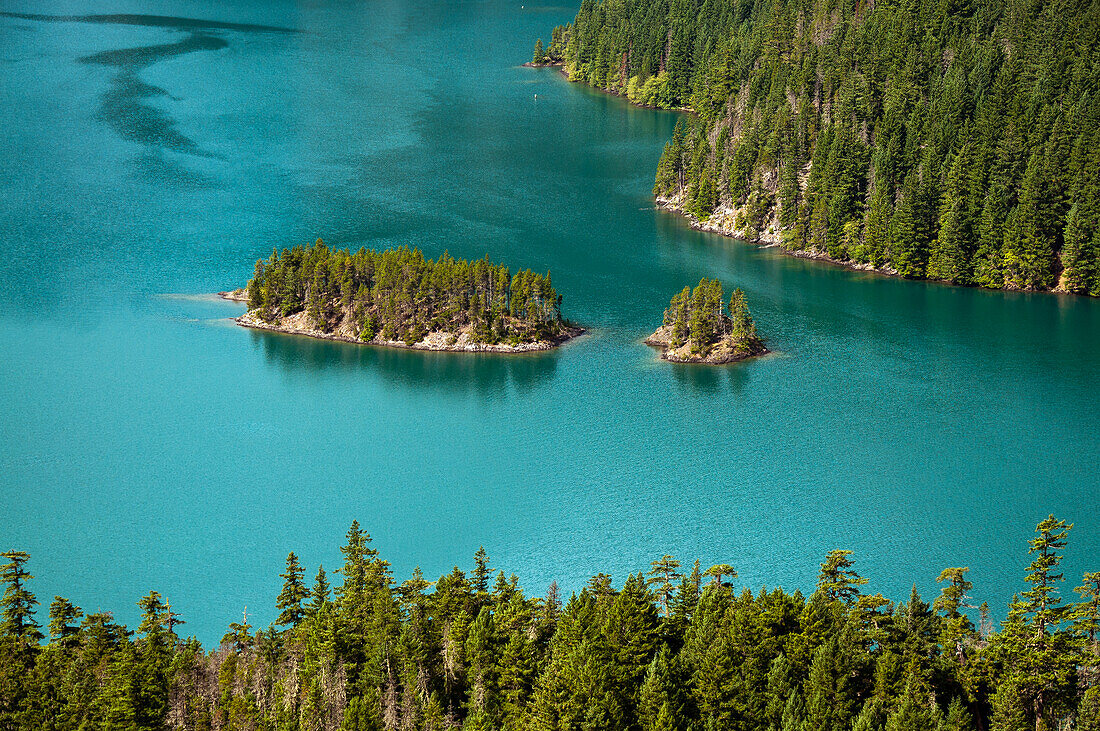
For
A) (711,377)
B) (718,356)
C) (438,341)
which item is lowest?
(711,377)

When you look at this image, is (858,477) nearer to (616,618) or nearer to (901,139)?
(616,618)

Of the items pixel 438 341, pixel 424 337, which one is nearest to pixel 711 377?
pixel 438 341

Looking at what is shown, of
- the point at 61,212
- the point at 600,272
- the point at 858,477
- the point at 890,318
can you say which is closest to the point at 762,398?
the point at 858,477

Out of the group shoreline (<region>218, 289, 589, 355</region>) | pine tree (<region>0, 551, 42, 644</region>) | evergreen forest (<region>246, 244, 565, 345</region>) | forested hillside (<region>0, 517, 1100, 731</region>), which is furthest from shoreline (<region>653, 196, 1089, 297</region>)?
pine tree (<region>0, 551, 42, 644</region>)

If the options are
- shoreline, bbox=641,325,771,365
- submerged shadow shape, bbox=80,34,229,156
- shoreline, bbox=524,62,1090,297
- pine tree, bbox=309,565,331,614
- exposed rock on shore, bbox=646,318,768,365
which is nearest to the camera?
pine tree, bbox=309,565,331,614

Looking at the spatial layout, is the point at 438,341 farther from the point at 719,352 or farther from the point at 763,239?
the point at 763,239

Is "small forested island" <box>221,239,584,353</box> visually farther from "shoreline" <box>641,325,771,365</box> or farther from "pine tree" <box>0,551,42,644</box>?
"pine tree" <box>0,551,42,644</box>
